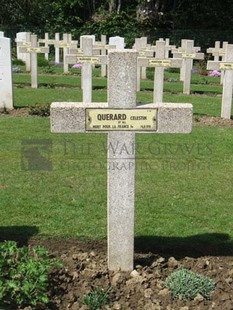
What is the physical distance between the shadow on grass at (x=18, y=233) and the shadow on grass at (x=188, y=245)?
3.49ft

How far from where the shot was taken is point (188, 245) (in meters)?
4.86

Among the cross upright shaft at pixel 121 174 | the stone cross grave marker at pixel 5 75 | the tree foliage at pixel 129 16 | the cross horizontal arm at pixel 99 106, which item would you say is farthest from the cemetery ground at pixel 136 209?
the tree foliage at pixel 129 16

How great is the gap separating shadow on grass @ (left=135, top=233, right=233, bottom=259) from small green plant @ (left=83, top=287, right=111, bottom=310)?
108 centimetres

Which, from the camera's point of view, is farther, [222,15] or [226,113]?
[222,15]

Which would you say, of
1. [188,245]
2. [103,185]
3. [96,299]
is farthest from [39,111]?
[96,299]

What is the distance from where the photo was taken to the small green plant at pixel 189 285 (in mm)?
3711

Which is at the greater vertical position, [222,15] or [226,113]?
[222,15]

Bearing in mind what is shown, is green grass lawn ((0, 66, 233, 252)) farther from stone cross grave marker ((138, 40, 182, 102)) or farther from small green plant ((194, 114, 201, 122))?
stone cross grave marker ((138, 40, 182, 102))

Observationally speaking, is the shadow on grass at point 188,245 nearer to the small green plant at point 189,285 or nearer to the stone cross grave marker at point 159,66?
the small green plant at point 189,285

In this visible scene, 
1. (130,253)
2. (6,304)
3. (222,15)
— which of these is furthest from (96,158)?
(222,15)

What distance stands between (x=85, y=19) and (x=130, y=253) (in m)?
29.0

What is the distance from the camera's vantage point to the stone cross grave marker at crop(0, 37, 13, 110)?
417 inches

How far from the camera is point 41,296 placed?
333 centimetres

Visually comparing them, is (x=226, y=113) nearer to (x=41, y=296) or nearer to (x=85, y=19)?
(x=41, y=296)
